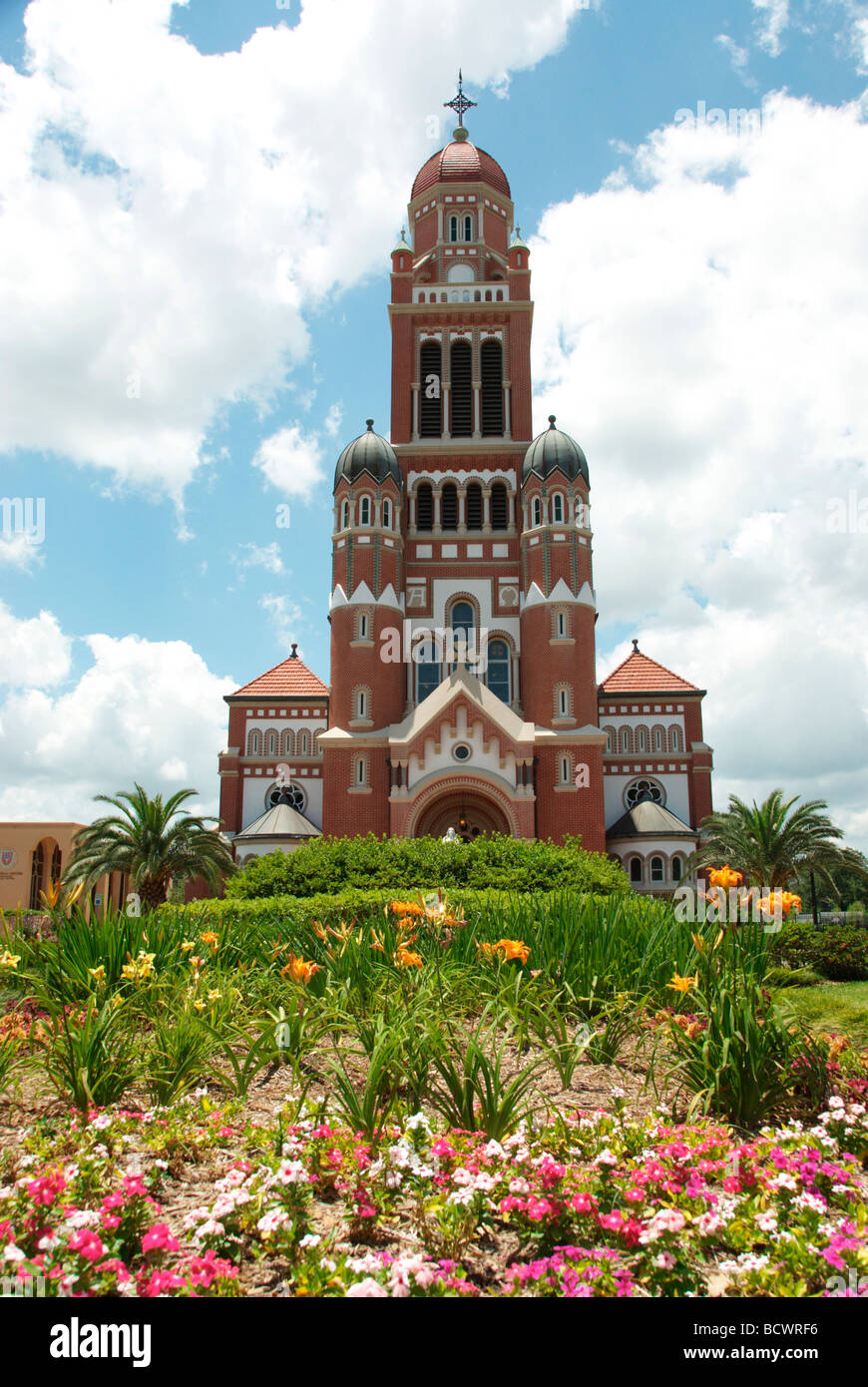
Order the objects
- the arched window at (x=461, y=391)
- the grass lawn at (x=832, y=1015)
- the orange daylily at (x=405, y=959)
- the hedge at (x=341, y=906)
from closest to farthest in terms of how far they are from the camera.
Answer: the orange daylily at (x=405, y=959) → the grass lawn at (x=832, y=1015) → the hedge at (x=341, y=906) → the arched window at (x=461, y=391)

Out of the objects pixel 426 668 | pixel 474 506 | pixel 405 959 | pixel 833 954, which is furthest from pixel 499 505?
pixel 405 959

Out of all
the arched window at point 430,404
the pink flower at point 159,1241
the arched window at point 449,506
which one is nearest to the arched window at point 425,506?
the arched window at point 449,506

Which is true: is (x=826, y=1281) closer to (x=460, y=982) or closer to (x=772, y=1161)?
(x=772, y=1161)

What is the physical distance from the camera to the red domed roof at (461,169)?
131 ft

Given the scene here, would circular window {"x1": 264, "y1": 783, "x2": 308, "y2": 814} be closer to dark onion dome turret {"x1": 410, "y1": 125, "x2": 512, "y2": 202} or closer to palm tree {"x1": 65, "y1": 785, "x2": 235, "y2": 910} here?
palm tree {"x1": 65, "y1": 785, "x2": 235, "y2": 910}

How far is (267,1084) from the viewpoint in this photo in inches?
232

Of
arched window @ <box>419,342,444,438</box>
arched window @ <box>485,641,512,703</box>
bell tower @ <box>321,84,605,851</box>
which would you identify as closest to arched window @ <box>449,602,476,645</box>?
bell tower @ <box>321,84,605,851</box>

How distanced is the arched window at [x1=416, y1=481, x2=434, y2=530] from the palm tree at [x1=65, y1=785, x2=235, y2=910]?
46.7 ft

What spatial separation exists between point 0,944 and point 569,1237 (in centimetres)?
575

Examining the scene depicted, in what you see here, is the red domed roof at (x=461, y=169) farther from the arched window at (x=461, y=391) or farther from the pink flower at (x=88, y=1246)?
the pink flower at (x=88, y=1246)

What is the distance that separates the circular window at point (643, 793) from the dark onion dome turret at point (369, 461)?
1588 centimetres

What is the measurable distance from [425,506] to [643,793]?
49.3 ft

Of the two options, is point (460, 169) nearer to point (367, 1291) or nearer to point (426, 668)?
point (426, 668)

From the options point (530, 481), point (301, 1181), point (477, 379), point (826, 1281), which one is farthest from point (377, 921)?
point (477, 379)
